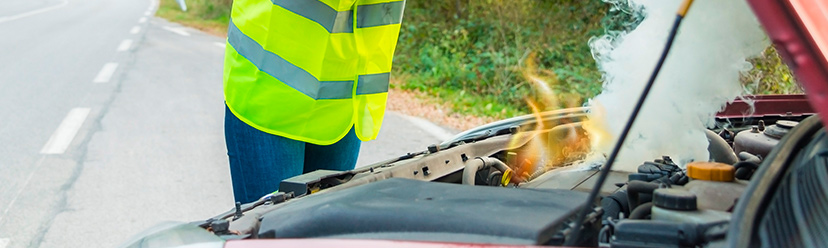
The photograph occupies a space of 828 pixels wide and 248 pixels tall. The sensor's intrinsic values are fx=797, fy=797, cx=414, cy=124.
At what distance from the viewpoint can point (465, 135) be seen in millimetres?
3242

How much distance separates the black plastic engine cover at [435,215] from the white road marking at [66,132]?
514cm

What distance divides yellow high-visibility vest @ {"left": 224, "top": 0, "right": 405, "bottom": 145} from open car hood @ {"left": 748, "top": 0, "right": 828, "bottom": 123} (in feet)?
5.00

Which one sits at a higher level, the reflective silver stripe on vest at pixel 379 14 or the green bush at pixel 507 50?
the reflective silver stripe on vest at pixel 379 14

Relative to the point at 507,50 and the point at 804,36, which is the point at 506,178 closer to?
the point at 804,36

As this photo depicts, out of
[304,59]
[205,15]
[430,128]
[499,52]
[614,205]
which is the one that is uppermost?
[304,59]

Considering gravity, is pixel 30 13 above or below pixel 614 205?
below

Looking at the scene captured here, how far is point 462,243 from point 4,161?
5436 millimetres

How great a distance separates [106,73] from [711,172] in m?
10.5

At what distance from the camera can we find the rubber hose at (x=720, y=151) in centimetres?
244

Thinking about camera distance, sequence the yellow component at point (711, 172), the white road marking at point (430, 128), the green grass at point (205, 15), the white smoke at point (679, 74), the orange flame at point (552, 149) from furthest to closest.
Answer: the green grass at point (205, 15)
the white road marking at point (430, 128)
the orange flame at point (552, 149)
the white smoke at point (679, 74)
the yellow component at point (711, 172)

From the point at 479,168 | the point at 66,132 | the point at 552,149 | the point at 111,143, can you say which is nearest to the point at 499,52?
the point at 111,143

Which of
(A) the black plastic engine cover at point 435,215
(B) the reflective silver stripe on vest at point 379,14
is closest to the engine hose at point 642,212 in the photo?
(A) the black plastic engine cover at point 435,215

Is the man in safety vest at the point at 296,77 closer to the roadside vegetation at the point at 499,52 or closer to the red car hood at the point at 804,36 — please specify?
the red car hood at the point at 804,36

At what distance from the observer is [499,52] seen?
9922 mm
